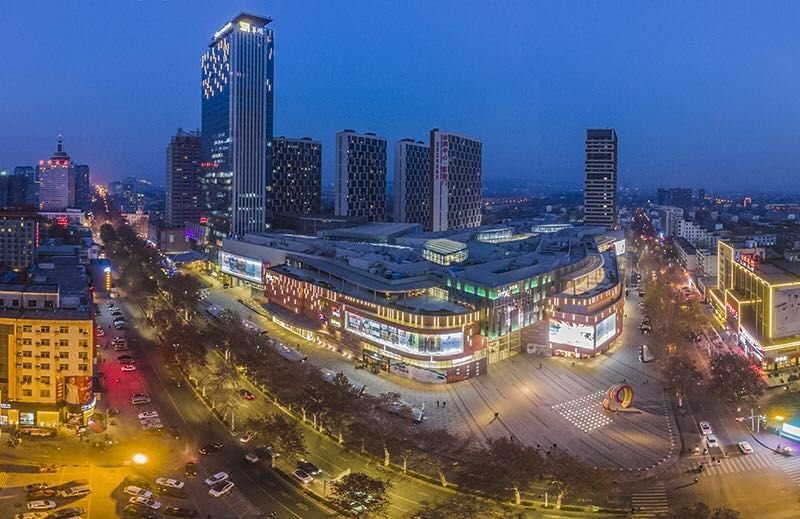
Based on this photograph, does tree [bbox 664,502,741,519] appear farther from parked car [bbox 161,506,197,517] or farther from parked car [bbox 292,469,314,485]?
parked car [bbox 161,506,197,517]

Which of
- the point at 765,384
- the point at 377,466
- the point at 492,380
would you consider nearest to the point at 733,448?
the point at 765,384

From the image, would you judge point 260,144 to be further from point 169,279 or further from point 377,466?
point 377,466

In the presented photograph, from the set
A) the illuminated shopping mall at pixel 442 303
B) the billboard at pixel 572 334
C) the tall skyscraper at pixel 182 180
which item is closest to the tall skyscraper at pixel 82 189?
the tall skyscraper at pixel 182 180

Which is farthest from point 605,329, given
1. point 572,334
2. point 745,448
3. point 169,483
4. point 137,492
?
point 137,492

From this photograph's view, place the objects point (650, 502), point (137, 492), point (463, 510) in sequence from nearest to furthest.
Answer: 1. point (463, 510)
2. point (137, 492)
3. point (650, 502)

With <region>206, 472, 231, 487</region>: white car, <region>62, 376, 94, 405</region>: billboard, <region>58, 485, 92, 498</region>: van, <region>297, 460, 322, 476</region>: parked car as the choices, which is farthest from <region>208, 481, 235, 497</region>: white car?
<region>62, 376, 94, 405</region>: billboard

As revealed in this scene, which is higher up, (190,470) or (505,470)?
(505,470)

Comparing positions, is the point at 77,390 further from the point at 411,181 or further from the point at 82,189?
the point at 82,189
